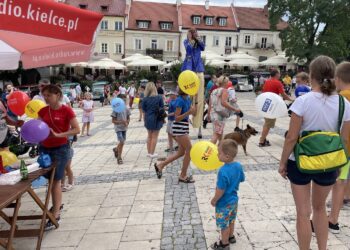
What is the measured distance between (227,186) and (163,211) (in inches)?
61.0

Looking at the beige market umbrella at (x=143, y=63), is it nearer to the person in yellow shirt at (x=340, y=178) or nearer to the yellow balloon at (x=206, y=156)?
the yellow balloon at (x=206, y=156)

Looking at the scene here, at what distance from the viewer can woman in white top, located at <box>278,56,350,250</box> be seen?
274cm

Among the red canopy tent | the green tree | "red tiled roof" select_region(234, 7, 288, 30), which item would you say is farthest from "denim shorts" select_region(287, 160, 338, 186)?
"red tiled roof" select_region(234, 7, 288, 30)

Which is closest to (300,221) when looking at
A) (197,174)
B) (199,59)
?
(197,174)

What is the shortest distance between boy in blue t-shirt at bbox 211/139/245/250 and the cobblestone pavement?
1.42ft

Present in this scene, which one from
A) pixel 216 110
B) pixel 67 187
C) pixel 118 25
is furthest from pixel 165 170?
pixel 118 25

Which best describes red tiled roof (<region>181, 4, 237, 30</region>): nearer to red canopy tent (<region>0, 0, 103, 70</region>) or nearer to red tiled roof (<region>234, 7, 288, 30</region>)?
red tiled roof (<region>234, 7, 288, 30</region>)

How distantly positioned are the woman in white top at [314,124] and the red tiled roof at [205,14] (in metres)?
45.9

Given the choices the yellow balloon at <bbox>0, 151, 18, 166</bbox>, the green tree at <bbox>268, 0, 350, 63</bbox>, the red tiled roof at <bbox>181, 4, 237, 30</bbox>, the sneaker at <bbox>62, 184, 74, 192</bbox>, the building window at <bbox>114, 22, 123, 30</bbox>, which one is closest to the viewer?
the yellow balloon at <bbox>0, 151, 18, 166</bbox>

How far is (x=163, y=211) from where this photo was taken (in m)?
4.54

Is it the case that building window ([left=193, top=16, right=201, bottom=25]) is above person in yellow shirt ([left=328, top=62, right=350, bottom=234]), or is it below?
above

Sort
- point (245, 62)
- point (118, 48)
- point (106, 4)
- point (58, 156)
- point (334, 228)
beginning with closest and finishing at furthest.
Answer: point (334, 228), point (58, 156), point (245, 62), point (106, 4), point (118, 48)

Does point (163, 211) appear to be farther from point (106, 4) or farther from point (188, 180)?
point (106, 4)

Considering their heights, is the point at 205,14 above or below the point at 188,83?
above
